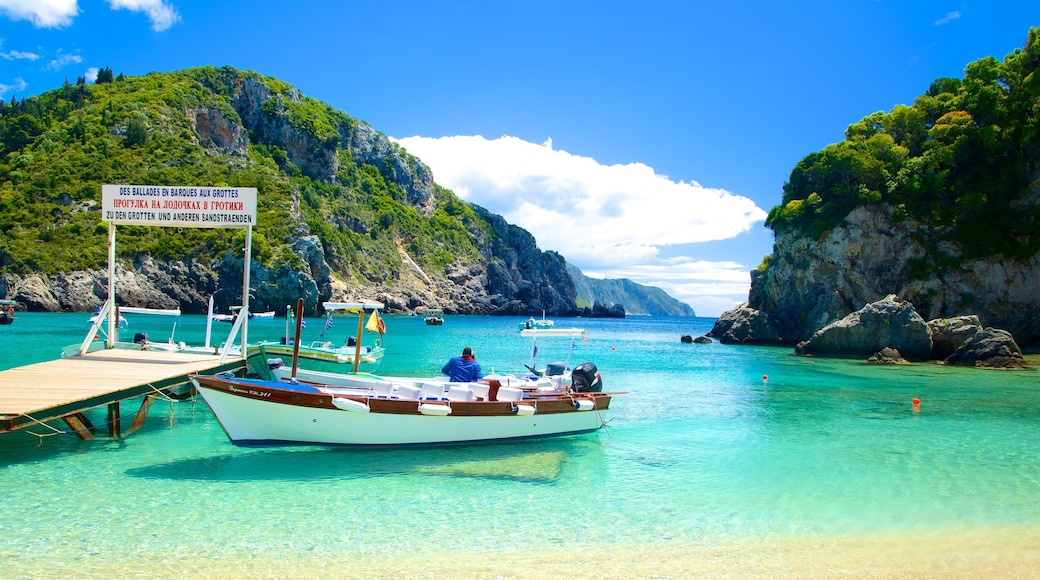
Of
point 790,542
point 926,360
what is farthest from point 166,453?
point 926,360

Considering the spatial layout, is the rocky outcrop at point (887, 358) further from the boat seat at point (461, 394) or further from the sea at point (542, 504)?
the boat seat at point (461, 394)

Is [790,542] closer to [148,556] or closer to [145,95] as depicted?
[148,556]

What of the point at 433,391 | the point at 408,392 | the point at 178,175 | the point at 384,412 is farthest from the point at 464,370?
the point at 178,175

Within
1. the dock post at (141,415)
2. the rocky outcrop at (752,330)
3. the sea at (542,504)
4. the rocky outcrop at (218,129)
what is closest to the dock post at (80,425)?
the sea at (542,504)

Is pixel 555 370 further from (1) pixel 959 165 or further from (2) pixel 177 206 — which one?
(1) pixel 959 165

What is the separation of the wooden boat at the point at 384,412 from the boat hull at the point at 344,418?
0.06ft

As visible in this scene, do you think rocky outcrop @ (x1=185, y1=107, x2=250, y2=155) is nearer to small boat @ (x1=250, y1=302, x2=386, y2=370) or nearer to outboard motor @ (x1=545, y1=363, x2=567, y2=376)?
small boat @ (x1=250, y1=302, x2=386, y2=370)

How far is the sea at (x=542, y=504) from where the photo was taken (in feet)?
24.1

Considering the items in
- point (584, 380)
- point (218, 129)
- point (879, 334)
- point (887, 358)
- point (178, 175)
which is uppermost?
point (218, 129)

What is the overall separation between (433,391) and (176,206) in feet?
30.6

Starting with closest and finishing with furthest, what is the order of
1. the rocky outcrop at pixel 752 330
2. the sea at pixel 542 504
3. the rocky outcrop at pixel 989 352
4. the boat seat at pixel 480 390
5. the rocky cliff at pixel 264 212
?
the sea at pixel 542 504 < the boat seat at pixel 480 390 < the rocky outcrop at pixel 989 352 < the rocky outcrop at pixel 752 330 < the rocky cliff at pixel 264 212

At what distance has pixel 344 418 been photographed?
1188 cm

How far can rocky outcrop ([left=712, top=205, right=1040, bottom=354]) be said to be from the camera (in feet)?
155

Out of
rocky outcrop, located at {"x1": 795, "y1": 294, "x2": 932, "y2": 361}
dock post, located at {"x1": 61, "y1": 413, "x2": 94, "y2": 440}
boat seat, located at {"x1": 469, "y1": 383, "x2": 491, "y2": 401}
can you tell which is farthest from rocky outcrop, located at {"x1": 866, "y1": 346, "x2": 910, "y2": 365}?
dock post, located at {"x1": 61, "y1": 413, "x2": 94, "y2": 440}
